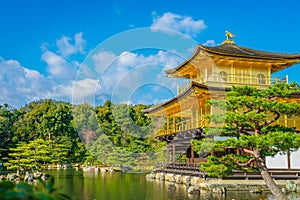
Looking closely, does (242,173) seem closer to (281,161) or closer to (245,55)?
(281,161)

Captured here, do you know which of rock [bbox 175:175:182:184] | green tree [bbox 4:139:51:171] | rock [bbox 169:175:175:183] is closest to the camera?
rock [bbox 175:175:182:184]

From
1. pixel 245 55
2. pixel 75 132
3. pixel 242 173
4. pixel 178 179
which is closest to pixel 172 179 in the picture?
pixel 178 179

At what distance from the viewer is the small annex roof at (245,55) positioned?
48.3 ft

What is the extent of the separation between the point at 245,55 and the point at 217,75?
4.98ft

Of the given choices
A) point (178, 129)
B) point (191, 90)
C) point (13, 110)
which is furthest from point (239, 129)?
point (13, 110)

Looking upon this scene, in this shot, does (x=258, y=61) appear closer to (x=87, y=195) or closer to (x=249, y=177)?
(x=249, y=177)

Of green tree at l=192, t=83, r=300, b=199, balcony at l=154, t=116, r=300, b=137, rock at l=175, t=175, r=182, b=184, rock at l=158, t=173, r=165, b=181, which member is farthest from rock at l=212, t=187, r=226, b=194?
rock at l=158, t=173, r=165, b=181

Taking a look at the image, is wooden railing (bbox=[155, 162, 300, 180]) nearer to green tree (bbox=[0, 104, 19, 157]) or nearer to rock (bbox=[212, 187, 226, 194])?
rock (bbox=[212, 187, 226, 194])

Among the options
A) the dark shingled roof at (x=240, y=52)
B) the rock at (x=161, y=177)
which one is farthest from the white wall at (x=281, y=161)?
the rock at (x=161, y=177)

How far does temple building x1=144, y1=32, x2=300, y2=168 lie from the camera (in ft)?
46.9

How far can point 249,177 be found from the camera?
1294 cm

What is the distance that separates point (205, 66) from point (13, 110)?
86.0 feet

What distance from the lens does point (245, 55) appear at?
49.7 feet

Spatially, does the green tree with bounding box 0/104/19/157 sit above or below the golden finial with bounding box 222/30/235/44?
below
